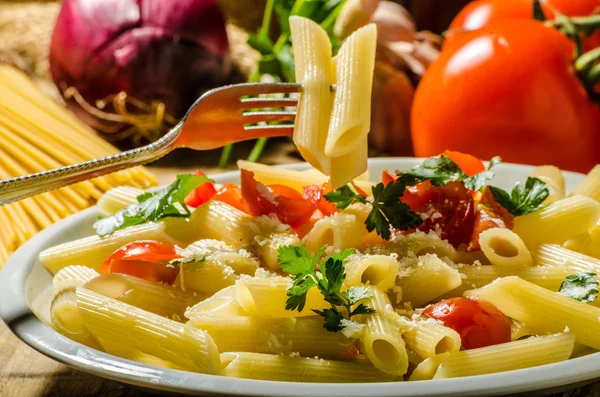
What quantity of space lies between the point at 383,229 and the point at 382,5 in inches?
92.2

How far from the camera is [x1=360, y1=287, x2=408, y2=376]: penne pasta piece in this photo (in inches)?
56.8

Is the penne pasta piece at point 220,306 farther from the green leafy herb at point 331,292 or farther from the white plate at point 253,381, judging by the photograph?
the white plate at point 253,381

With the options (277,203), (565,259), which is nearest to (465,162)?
(565,259)

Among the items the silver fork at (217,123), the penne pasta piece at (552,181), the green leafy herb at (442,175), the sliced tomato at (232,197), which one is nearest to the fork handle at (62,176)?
the silver fork at (217,123)

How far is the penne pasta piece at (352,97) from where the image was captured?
6.05 feet

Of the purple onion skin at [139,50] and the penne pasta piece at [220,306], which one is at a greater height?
the penne pasta piece at [220,306]

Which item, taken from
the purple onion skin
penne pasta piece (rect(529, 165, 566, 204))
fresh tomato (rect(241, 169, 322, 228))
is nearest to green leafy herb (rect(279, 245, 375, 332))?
fresh tomato (rect(241, 169, 322, 228))

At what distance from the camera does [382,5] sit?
154 inches

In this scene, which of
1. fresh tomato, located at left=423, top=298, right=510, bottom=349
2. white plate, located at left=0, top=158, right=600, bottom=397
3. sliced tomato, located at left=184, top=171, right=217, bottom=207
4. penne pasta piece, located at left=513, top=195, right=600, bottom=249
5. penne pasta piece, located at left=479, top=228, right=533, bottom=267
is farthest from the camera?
sliced tomato, located at left=184, top=171, right=217, bottom=207

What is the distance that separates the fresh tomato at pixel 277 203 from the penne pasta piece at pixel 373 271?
11.7 inches

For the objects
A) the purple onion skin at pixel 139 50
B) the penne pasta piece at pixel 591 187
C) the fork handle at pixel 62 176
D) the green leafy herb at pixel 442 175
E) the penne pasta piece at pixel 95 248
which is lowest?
the purple onion skin at pixel 139 50

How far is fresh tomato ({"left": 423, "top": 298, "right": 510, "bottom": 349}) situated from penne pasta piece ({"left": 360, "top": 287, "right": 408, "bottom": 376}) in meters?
→ 0.13

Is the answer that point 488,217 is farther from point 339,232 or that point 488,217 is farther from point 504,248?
point 339,232

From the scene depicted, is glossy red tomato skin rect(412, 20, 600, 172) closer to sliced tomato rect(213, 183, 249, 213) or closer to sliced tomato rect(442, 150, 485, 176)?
sliced tomato rect(442, 150, 485, 176)
